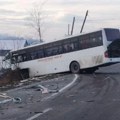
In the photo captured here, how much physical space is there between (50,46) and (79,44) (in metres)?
2.94

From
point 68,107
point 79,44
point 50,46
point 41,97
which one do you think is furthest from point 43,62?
point 68,107

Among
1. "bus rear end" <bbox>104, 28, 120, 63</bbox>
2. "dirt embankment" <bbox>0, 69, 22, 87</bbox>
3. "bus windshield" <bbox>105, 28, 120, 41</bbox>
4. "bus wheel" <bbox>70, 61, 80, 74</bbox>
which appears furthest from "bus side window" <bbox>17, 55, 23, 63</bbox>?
"bus windshield" <bbox>105, 28, 120, 41</bbox>

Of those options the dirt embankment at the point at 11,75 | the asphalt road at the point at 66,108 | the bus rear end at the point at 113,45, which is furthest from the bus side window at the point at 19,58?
the asphalt road at the point at 66,108

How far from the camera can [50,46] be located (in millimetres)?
33188

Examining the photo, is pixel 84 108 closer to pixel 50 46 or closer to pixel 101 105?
pixel 101 105

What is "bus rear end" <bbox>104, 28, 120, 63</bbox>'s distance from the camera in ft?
96.5

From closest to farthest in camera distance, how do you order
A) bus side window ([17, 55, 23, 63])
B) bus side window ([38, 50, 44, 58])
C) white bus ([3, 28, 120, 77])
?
white bus ([3, 28, 120, 77])
bus side window ([38, 50, 44, 58])
bus side window ([17, 55, 23, 63])

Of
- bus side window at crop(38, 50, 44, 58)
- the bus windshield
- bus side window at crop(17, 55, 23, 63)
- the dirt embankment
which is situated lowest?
the dirt embankment

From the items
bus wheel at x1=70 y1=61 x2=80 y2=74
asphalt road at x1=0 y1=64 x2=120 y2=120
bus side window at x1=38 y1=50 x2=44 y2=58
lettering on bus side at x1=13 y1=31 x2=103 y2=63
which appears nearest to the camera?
asphalt road at x1=0 y1=64 x2=120 y2=120

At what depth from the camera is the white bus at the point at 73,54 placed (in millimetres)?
29594

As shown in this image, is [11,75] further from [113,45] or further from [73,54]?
[113,45]

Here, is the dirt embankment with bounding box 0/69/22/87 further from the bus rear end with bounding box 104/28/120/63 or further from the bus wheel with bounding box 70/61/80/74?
the bus rear end with bounding box 104/28/120/63

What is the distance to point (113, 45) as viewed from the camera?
97.7 ft

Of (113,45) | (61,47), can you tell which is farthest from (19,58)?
(113,45)
